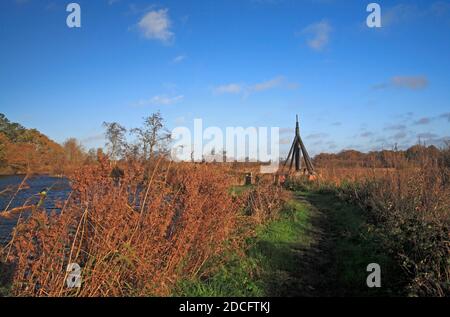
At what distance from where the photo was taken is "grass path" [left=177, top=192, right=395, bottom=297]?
6.17 m

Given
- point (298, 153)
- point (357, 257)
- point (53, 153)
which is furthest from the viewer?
point (298, 153)

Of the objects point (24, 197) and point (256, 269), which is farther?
point (256, 269)

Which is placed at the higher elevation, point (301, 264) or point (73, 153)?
point (73, 153)

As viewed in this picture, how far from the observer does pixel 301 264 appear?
26.0 feet

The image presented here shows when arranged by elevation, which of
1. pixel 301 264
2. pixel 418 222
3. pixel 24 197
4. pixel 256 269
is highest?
pixel 24 197

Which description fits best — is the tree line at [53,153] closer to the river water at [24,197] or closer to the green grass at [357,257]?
the river water at [24,197]

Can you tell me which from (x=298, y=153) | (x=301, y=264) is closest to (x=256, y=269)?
(x=301, y=264)

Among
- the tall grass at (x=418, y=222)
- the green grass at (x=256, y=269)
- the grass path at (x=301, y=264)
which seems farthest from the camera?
the grass path at (x=301, y=264)

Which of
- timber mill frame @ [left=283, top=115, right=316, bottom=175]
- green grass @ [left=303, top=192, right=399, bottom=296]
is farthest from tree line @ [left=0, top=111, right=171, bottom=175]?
timber mill frame @ [left=283, top=115, right=316, bottom=175]

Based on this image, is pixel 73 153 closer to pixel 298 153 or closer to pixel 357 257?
pixel 357 257

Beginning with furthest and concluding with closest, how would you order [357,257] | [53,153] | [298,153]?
1. [298,153]
2. [357,257]
3. [53,153]

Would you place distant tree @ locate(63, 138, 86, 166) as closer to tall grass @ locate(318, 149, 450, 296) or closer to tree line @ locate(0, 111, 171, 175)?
tree line @ locate(0, 111, 171, 175)

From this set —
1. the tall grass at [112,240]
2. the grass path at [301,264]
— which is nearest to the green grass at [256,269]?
the grass path at [301,264]

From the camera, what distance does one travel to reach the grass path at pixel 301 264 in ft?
20.2
